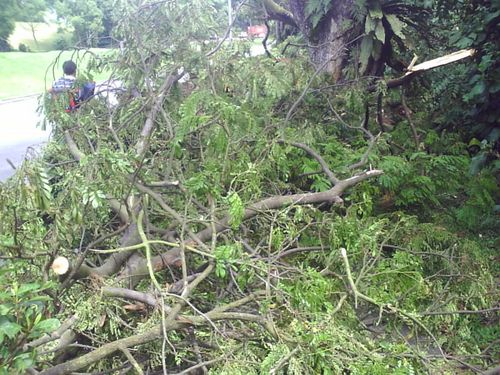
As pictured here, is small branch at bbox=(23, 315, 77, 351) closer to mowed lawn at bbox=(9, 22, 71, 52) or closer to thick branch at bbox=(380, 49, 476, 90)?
thick branch at bbox=(380, 49, 476, 90)

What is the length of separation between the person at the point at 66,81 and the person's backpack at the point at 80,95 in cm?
7

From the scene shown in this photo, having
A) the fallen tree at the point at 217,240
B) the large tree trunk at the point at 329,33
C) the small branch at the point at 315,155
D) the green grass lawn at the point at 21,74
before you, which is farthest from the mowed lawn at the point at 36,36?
the small branch at the point at 315,155

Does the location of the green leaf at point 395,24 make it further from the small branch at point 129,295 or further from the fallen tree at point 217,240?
the small branch at point 129,295

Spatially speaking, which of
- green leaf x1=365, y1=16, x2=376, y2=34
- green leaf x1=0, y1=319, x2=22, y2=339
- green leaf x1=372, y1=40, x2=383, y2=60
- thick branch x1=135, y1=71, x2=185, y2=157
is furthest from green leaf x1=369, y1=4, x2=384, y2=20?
green leaf x1=0, y1=319, x2=22, y2=339

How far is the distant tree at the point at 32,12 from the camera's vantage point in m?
30.3

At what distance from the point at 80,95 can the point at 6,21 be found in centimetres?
2856

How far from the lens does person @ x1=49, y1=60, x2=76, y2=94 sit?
4.53m

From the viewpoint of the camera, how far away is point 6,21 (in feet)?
95.2

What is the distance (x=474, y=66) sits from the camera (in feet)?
16.8

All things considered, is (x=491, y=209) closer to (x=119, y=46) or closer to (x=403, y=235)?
(x=403, y=235)

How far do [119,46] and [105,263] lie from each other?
212 cm

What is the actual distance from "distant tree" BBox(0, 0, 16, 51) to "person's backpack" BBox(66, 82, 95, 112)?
2775 cm

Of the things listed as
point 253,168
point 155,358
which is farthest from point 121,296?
point 253,168

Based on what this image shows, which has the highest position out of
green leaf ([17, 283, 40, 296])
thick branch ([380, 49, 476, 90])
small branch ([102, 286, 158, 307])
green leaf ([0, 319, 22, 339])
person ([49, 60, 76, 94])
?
green leaf ([17, 283, 40, 296])
